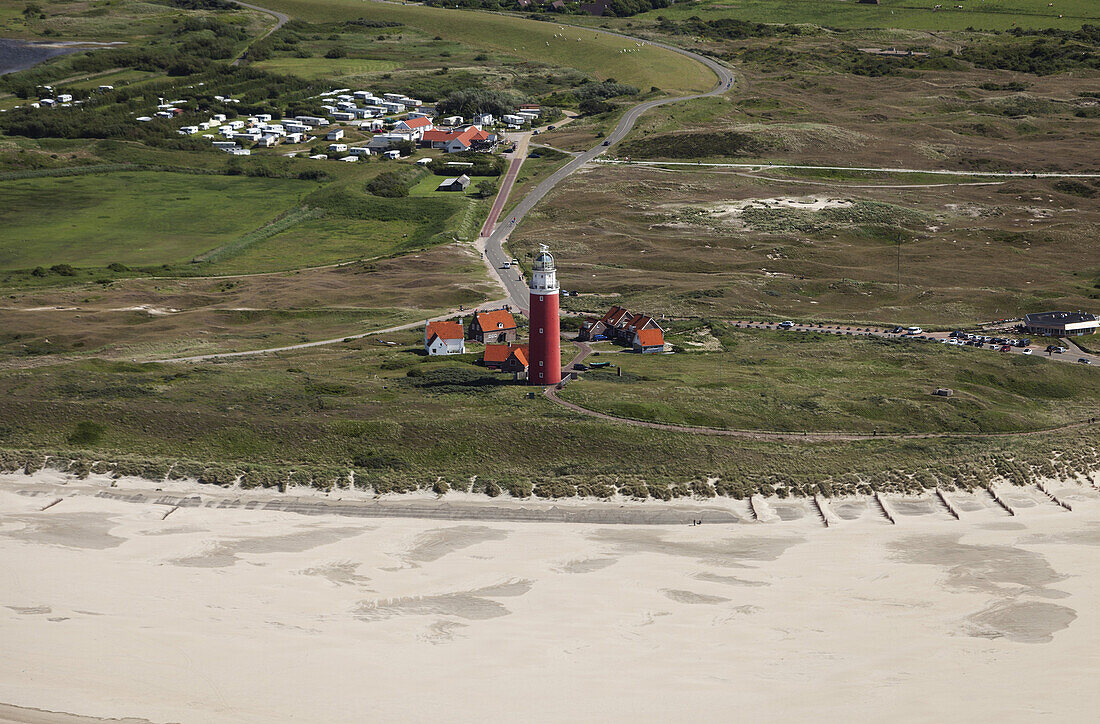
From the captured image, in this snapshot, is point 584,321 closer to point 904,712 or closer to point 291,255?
point 291,255

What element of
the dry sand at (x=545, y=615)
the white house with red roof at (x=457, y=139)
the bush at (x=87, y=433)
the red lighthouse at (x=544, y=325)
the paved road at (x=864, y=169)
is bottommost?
the dry sand at (x=545, y=615)

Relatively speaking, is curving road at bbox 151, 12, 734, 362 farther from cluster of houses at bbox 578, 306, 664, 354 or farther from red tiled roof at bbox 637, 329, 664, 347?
red tiled roof at bbox 637, 329, 664, 347

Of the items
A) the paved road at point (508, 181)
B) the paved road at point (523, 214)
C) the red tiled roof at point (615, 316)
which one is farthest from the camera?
the paved road at point (508, 181)

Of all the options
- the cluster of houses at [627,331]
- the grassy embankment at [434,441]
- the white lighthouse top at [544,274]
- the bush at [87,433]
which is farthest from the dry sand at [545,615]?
the cluster of houses at [627,331]

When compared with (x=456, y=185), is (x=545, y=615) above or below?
below

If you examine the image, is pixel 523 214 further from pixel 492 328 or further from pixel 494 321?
pixel 492 328

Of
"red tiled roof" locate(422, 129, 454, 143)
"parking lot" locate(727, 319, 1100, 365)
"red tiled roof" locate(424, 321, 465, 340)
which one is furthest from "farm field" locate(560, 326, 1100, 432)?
"red tiled roof" locate(422, 129, 454, 143)

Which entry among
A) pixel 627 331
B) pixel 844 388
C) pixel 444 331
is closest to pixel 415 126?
pixel 627 331

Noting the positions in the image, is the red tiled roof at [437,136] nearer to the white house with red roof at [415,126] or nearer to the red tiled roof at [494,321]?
the white house with red roof at [415,126]
